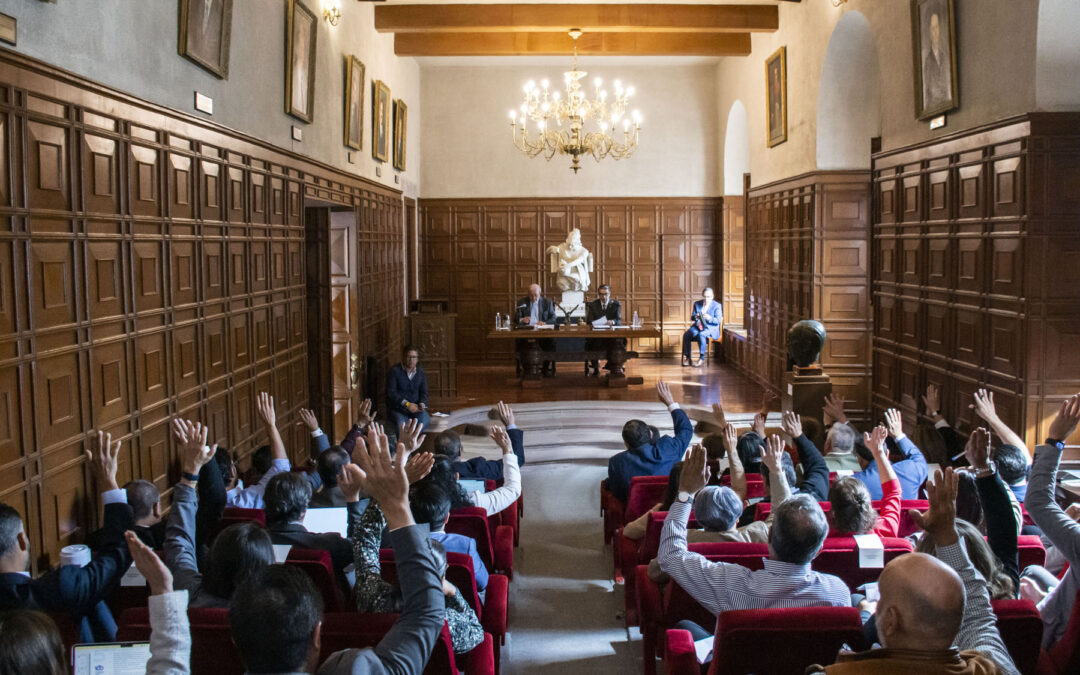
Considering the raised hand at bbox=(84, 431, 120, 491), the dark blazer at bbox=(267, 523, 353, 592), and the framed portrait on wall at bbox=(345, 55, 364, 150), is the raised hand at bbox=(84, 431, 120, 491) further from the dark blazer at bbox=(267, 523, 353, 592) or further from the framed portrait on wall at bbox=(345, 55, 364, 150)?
the framed portrait on wall at bbox=(345, 55, 364, 150)

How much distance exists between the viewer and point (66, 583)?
124 inches

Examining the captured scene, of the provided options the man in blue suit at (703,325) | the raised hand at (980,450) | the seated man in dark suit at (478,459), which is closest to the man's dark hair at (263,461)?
the seated man in dark suit at (478,459)

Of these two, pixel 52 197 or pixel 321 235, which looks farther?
pixel 321 235

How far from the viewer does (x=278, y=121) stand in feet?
26.9

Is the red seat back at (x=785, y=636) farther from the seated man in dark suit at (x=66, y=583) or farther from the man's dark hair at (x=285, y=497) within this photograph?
the seated man in dark suit at (x=66, y=583)

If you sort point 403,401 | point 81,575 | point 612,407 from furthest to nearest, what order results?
point 612,407 < point 403,401 < point 81,575

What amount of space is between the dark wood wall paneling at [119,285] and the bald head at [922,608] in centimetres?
370

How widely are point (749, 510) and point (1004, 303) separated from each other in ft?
11.1

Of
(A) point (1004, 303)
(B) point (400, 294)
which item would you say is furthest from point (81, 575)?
(B) point (400, 294)

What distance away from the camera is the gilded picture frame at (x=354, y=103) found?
1064cm

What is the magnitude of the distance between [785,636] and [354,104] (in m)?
9.55

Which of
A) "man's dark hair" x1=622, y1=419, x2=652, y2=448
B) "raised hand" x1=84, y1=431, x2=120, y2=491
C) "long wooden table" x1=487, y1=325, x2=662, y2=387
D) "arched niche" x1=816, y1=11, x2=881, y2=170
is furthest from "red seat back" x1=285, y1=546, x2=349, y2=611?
"long wooden table" x1=487, y1=325, x2=662, y2=387

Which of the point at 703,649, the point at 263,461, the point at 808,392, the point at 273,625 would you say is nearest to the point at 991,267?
the point at 808,392

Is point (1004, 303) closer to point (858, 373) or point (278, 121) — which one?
point (858, 373)
